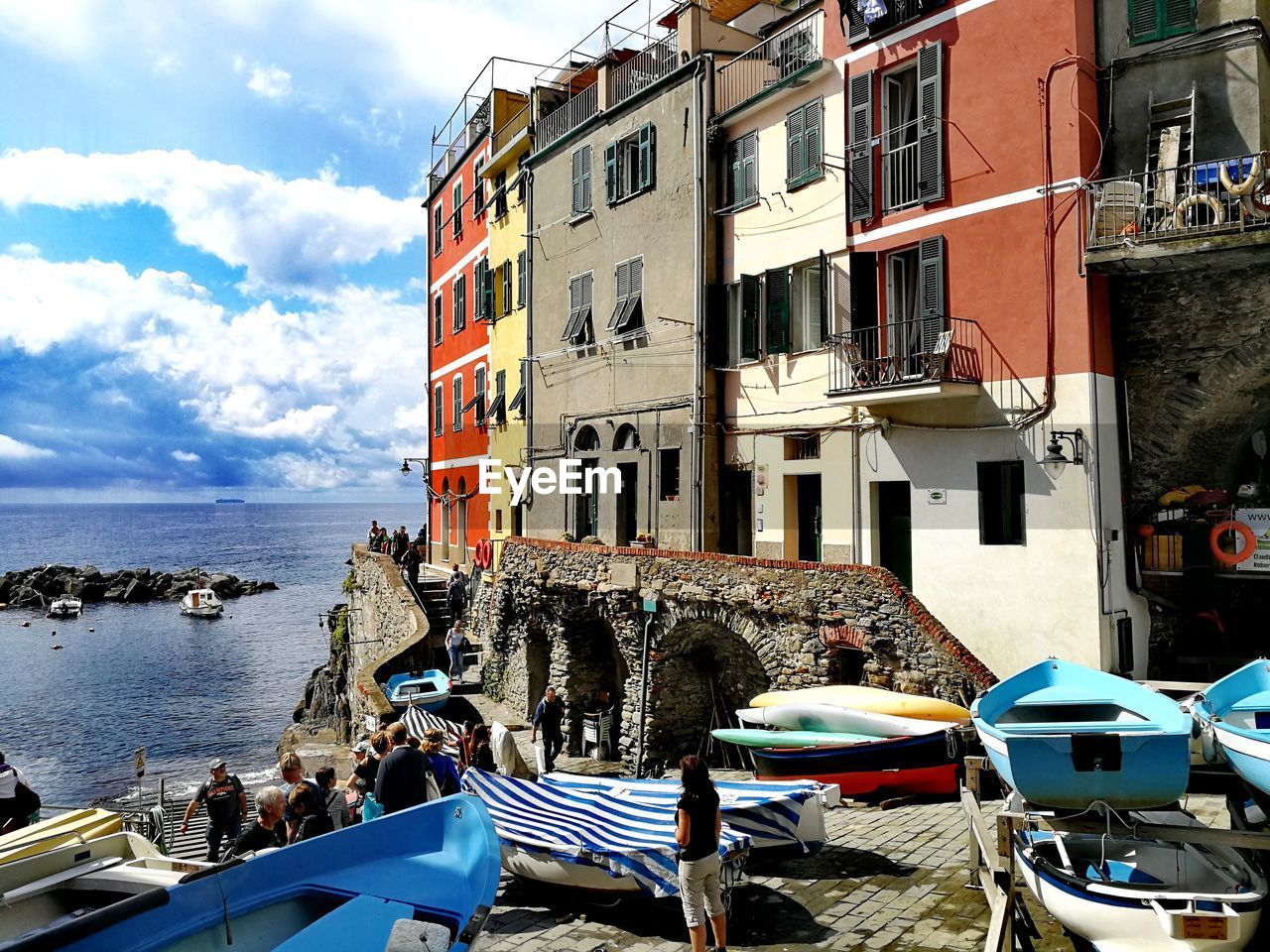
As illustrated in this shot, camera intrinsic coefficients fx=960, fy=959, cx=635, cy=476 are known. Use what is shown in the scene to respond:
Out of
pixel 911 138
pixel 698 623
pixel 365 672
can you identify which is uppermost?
pixel 911 138

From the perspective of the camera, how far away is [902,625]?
15016 mm

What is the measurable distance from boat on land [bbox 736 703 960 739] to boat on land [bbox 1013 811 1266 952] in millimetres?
5006

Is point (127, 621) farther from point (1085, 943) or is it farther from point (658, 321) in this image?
point (1085, 943)

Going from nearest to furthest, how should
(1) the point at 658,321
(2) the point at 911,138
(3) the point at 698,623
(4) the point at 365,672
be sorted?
(2) the point at 911,138, (3) the point at 698,623, (1) the point at 658,321, (4) the point at 365,672

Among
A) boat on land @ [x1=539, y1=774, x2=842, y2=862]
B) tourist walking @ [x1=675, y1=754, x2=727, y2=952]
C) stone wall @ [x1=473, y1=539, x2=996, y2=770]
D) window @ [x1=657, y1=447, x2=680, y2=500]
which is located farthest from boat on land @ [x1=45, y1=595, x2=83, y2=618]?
tourist walking @ [x1=675, y1=754, x2=727, y2=952]

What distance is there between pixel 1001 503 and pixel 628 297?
11.8 metres

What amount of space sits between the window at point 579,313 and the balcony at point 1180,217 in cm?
1430

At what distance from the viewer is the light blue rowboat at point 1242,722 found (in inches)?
292

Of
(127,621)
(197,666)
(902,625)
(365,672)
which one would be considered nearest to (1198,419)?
(902,625)

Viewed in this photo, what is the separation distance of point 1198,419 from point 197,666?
52.8m

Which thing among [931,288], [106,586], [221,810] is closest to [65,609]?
[106,586]

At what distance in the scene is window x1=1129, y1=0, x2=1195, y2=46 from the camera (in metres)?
14.5

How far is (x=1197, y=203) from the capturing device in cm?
1360

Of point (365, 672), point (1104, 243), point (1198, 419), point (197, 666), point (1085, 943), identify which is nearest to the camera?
point (1085, 943)
